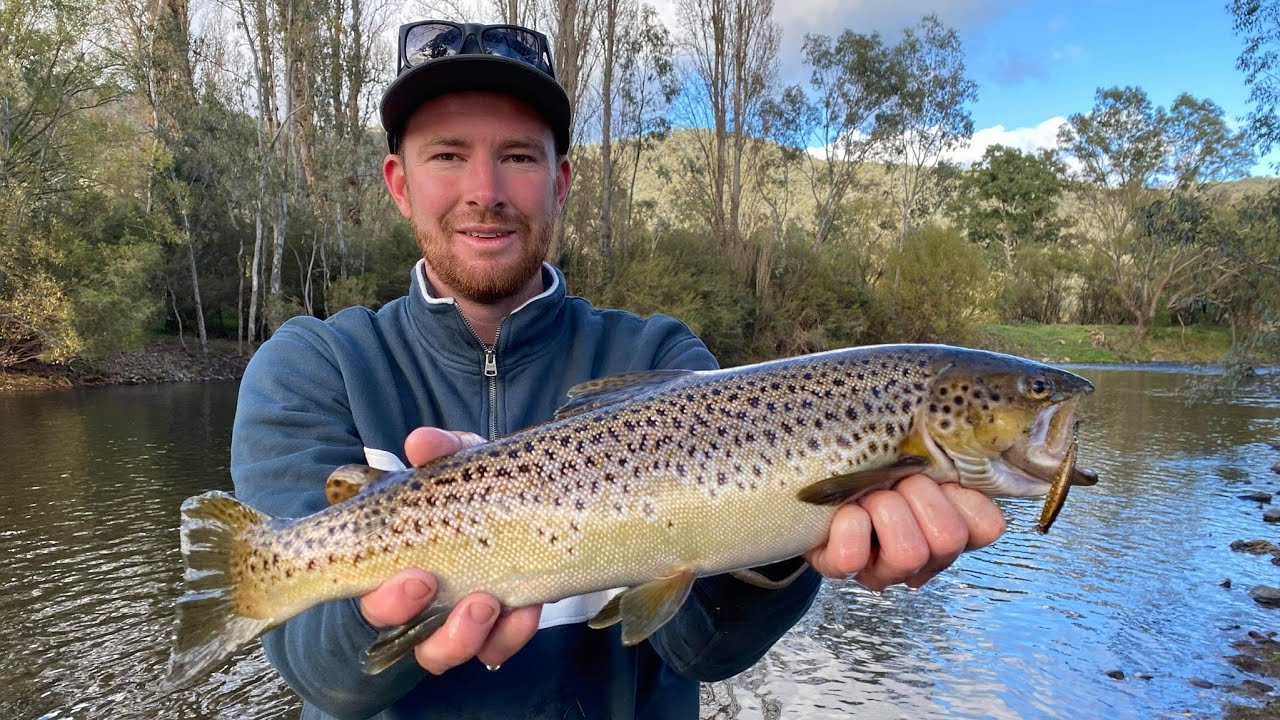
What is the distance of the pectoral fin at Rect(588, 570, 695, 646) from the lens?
238 centimetres

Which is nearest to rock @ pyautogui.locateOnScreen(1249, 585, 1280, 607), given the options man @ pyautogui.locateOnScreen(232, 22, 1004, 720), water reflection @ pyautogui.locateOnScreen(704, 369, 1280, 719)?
water reflection @ pyautogui.locateOnScreen(704, 369, 1280, 719)

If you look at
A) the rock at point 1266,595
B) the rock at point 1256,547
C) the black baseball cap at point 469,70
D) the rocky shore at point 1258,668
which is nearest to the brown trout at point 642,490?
the black baseball cap at point 469,70

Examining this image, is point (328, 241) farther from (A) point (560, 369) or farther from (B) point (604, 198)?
(A) point (560, 369)

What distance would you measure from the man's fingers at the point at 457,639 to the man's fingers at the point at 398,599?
0.31 ft

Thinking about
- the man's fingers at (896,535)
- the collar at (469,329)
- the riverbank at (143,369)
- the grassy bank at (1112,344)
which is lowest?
the grassy bank at (1112,344)

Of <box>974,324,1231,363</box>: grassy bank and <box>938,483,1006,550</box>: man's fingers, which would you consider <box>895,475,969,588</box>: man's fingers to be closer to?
<box>938,483,1006,550</box>: man's fingers

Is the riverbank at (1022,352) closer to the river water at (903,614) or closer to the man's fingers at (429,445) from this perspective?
the river water at (903,614)

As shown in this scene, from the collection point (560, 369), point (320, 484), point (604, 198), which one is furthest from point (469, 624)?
point (604, 198)

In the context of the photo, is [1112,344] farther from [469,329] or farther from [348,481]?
[348,481]

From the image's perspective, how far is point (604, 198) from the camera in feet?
109

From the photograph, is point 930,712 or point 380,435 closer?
point 380,435

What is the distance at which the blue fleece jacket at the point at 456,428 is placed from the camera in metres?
2.42

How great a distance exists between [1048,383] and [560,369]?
1.81 metres

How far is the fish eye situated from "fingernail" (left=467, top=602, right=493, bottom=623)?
1898mm
